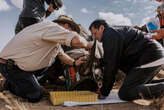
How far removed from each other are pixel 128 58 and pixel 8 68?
1.94 meters

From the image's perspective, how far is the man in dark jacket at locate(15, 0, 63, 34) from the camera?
4.55 meters

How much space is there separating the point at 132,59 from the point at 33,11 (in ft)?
8.03

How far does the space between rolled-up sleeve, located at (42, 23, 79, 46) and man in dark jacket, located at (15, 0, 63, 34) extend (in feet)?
5.28

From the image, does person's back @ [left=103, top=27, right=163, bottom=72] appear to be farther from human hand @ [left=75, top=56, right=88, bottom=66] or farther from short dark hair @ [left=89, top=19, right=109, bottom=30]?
human hand @ [left=75, top=56, right=88, bottom=66]

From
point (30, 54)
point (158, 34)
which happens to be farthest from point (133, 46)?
point (30, 54)

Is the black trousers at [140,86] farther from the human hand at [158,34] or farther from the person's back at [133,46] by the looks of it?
the human hand at [158,34]

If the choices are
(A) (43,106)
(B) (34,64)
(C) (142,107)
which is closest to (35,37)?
(B) (34,64)

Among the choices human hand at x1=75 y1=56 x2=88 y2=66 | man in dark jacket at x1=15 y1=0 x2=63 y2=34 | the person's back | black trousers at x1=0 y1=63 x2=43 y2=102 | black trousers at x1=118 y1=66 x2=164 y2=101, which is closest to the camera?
black trousers at x1=118 y1=66 x2=164 y2=101

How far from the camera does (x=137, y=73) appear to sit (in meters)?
3.15

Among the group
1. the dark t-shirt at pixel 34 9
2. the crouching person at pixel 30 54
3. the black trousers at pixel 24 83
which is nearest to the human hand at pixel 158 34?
the crouching person at pixel 30 54

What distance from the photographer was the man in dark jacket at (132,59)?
307 cm

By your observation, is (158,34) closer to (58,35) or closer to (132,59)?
(132,59)

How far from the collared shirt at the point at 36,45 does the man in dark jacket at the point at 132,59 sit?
23.4 inches

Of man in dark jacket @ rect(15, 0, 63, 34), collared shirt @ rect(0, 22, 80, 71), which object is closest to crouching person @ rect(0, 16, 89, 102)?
collared shirt @ rect(0, 22, 80, 71)
